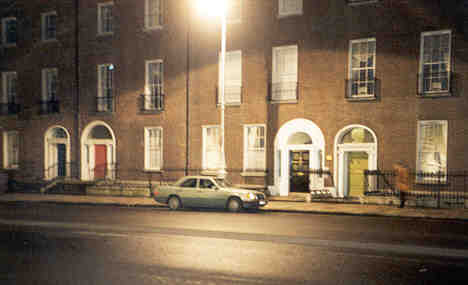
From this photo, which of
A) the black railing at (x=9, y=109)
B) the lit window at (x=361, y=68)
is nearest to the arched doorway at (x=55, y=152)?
the black railing at (x=9, y=109)

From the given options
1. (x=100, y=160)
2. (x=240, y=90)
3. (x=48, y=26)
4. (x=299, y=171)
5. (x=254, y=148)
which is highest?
(x=48, y=26)

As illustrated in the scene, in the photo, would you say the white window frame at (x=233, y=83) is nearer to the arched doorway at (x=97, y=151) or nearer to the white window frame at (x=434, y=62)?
the arched doorway at (x=97, y=151)

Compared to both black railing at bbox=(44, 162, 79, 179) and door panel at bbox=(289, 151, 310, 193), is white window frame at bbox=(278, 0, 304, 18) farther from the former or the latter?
black railing at bbox=(44, 162, 79, 179)

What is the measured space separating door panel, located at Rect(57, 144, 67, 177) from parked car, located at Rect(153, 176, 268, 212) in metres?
13.0

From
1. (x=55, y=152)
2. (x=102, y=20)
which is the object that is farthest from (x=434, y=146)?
(x=55, y=152)

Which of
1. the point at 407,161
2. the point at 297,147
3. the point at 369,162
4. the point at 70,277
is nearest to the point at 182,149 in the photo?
the point at 297,147

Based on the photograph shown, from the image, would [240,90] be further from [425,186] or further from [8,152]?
[8,152]

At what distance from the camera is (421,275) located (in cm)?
770

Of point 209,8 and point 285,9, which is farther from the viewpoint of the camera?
point 209,8

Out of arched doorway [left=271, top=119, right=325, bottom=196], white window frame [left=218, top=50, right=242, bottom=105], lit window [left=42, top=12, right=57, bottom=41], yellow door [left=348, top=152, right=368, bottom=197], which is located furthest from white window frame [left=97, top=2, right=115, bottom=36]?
yellow door [left=348, top=152, right=368, bottom=197]

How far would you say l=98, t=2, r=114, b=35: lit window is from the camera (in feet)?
93.5

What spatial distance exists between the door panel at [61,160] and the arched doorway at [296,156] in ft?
47.6

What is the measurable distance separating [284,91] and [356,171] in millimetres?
5301

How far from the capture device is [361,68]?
71.2 ft
